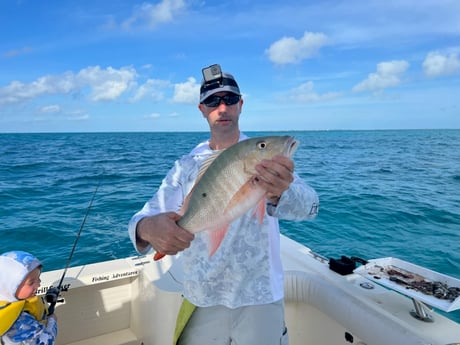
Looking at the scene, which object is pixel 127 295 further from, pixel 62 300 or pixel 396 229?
pixel 396 229

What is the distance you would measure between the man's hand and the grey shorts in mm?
734

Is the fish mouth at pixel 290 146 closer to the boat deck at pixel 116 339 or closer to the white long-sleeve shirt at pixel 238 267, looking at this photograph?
the white long-sleeve shirt at pixel 238 267

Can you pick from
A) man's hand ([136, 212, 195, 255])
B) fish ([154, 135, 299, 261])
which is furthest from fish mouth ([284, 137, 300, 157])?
man's hand ([136, 212, 195, 255])

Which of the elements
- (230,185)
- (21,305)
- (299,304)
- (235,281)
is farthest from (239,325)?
(21,305)

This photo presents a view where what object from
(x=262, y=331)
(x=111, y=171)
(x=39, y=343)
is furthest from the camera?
(x=111, y=171)

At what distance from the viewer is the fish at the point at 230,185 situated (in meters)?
1.70

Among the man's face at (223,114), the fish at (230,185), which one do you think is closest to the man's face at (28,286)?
the fish at (230,185)

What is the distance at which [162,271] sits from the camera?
3.87 metres

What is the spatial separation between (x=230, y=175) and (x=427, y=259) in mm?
8530

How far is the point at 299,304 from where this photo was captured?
3475 mm

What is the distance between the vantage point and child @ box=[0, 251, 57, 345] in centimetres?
263

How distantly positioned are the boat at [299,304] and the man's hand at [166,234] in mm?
1652

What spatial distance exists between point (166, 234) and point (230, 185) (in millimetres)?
474

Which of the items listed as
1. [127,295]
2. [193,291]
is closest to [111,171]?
[127,295]
